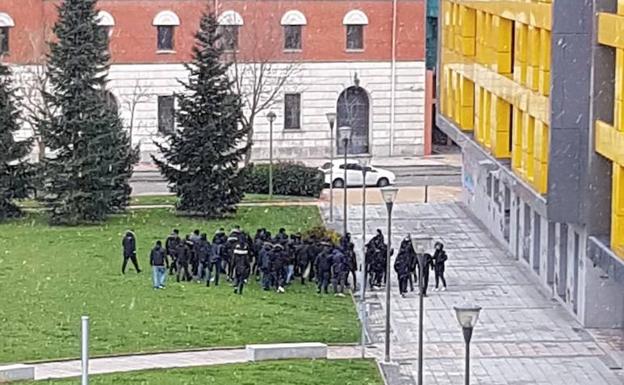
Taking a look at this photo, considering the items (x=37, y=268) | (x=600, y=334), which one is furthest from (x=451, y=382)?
(x=37, y=268)

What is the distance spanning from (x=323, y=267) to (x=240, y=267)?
1.78 metres

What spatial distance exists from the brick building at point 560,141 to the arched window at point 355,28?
1698 centimetres

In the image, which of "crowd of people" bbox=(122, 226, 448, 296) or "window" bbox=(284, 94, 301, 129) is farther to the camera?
"window" bbox=(284, 94, 301, 129)

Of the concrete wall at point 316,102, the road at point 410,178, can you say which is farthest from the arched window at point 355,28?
the road at point 410,178

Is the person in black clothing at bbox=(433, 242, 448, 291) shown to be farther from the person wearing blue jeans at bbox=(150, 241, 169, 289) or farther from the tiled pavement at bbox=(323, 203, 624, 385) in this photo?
the person wearing blue jeans at bbox=(150, 241, 169, 289)

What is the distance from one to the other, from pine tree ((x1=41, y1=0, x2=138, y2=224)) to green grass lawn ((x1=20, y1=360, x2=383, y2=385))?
17624 mm

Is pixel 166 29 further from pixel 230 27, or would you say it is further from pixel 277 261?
pixel 277 261

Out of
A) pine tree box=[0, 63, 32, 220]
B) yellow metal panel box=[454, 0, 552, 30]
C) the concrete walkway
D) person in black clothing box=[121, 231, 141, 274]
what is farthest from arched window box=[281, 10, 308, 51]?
the concrete walkway

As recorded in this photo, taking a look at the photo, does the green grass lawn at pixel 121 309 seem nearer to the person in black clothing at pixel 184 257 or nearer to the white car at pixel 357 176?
the person in black clothing at pixel 184 257

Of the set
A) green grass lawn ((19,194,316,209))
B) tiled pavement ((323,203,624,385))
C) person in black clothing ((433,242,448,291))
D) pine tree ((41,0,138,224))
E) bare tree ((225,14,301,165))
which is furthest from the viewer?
bare tree ((225,14,301,165))

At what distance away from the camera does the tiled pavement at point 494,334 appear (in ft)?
105

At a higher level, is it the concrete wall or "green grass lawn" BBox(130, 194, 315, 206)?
the concrete wall

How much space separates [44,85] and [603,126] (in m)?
26.0

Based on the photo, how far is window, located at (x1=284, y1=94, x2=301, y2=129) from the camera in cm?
6397
